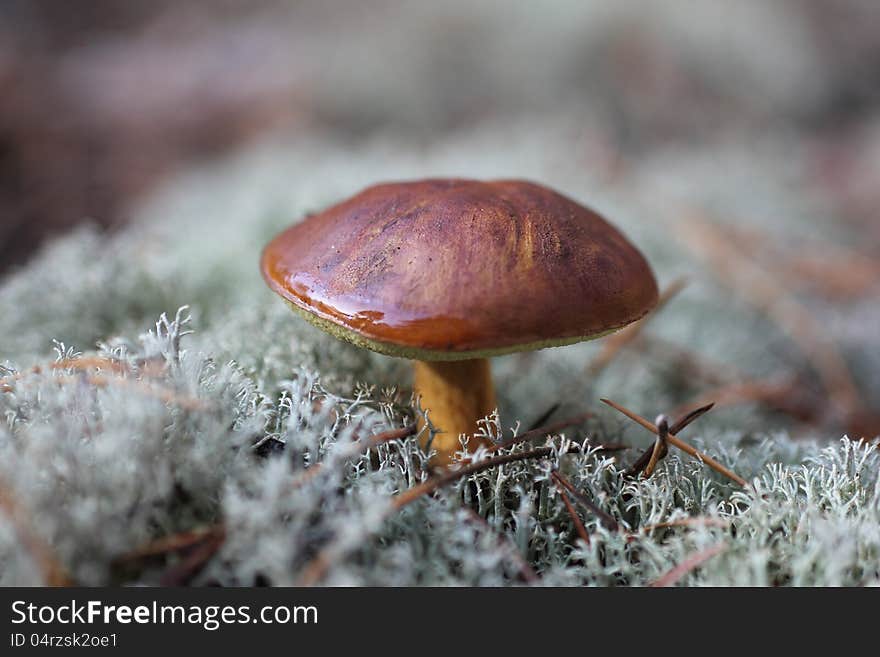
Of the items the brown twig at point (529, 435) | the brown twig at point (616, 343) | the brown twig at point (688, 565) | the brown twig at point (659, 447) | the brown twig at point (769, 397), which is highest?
the brown twig at point (616, 343)

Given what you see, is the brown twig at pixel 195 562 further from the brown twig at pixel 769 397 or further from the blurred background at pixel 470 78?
the blurred background at pixel 470 78

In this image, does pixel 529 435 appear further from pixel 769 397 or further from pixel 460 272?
pixel 769 397

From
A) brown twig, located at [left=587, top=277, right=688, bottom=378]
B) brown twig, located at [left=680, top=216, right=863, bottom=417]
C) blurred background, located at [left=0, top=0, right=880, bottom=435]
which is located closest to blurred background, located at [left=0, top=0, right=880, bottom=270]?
blurred background, located at [left=0, top=0, right=880, bottom=435]

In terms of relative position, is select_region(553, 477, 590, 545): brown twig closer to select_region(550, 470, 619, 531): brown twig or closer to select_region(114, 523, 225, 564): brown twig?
select_region(550, 470, 619, 531): brown twig

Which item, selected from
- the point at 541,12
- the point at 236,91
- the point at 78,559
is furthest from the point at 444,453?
the point at 541,12

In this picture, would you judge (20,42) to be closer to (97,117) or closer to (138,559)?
(97,117)

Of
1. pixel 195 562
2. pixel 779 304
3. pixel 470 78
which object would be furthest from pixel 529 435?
pixel 470 78

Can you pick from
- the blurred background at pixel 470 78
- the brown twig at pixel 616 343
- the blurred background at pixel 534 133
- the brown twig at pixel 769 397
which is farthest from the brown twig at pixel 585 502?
the blurred background at pixel 470 78
